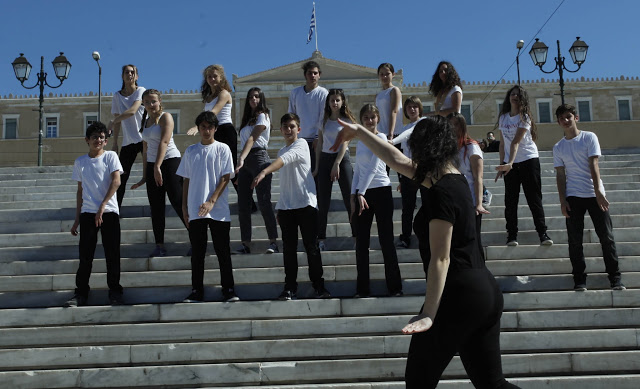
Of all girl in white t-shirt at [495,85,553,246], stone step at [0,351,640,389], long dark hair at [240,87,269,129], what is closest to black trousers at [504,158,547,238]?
girl in white t-shirt at [495,85,553,246]

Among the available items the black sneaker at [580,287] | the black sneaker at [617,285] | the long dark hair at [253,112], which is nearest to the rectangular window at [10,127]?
the long dark hair at [253,112]

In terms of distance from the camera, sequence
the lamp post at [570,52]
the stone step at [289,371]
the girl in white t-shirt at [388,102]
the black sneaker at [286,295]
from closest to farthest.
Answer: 1. the stone step at [289,371]
2. the black sneaker at [286,295]
3. the girl in white t-shirt at [388,102]
4. the lamp post at [570,52]

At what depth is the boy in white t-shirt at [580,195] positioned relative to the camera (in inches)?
245

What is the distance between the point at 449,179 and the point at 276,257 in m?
3.99

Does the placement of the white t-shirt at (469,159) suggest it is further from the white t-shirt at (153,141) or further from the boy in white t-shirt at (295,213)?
the white t-shirt at (153,141)

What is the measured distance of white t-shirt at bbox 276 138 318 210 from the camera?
6273 millimetres

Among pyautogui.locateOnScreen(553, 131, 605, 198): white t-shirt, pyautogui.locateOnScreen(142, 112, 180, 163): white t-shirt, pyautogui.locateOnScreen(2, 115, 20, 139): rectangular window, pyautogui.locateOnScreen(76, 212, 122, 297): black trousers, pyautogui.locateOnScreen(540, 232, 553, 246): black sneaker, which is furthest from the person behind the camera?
pyautogui.locateOnScreen(2, 115, 20, 139): rectangular window

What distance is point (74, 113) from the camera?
47.7 m

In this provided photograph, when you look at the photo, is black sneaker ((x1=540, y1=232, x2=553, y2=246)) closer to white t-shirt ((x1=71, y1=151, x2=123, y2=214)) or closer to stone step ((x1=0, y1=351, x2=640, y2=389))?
stone step ((x1=0, y1=351, x2=640, y2=389))

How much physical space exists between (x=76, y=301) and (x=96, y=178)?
3.95 feet

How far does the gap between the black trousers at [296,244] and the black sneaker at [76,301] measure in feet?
6.24

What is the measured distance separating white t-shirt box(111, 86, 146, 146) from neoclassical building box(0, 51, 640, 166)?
3770 centimetres

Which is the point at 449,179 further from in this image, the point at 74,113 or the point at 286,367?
the point at 74,113

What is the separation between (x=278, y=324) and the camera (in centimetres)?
572
